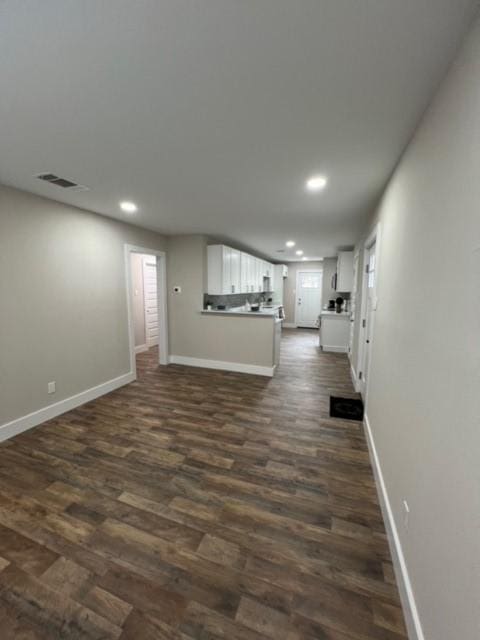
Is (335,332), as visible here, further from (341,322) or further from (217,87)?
(217,87)

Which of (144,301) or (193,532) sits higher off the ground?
(144,301)

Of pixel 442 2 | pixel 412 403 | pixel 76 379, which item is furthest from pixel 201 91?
pixel 76 379

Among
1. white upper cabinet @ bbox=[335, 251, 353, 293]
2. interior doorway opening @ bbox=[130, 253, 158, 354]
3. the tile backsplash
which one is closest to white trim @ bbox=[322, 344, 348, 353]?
white upper cabinet @ bbox=[335, 251, 353, 293]

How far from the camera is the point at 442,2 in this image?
34.2 inches

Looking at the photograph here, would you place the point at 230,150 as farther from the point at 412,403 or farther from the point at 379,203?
the point at 412,403

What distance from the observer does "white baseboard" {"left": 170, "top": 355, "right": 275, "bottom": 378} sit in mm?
4583

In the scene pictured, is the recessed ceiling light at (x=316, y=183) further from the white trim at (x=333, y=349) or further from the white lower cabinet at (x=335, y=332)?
the white trim at (x=333, y=349)

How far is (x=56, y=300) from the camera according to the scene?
10.2ft

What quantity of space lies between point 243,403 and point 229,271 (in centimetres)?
273

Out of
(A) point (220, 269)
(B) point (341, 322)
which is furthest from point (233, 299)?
(B) point (341, 322)

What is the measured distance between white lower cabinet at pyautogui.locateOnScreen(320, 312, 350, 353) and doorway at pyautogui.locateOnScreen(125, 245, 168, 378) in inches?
139

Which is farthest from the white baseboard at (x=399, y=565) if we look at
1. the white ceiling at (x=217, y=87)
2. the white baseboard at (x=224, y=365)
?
Result: the white baseboard at (x=224, y=365)

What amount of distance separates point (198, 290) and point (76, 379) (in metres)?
2.44

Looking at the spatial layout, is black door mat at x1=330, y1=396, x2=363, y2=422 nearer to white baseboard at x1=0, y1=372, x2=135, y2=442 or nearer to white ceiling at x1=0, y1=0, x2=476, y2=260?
white ceiling at x1=0, y1=0, x2=476, y2=260
